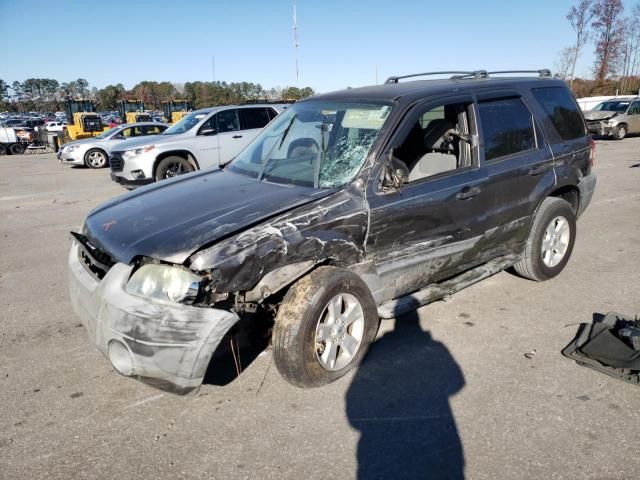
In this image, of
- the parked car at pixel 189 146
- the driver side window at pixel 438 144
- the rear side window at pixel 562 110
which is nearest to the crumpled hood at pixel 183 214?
the driver side window at pixel 438 144

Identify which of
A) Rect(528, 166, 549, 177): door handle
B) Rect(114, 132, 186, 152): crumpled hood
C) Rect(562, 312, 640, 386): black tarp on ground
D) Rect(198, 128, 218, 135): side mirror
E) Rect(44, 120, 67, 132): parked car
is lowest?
Rect(562, 312, 640, 386): black tarp on ground

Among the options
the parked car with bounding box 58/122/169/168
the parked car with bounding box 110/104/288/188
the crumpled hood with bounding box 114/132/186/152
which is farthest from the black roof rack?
the parked car with bounding box 58/122/169/168

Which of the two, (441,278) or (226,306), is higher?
(226,306)

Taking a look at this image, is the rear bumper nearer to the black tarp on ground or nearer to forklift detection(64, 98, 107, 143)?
the black tarp on ground

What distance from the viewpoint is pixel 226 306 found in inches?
109

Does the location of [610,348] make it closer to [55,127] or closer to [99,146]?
[99,146]

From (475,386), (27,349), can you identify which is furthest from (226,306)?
(27,349)

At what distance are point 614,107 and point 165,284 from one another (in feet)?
79.4

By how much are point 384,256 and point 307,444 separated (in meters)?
1.34

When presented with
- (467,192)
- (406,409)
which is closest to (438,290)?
(467,192)

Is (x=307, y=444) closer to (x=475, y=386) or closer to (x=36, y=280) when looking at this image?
(x=475, y=386)

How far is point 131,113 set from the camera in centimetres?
2634

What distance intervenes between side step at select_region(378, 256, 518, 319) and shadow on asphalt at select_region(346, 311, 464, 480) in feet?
1.06

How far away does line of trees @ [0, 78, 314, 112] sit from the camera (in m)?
55.7
